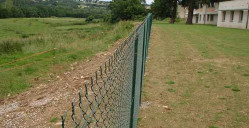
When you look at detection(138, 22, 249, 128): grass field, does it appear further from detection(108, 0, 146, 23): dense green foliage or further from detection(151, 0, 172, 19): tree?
detection(108, 0, 146, 23): dense green foliage

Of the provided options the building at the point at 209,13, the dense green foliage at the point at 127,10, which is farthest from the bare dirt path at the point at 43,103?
the dense green foliage at the point at 127,10

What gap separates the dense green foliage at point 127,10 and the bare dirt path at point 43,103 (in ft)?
137

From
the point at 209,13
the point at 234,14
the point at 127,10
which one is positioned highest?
the point at 127,10

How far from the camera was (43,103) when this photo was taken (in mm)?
5680

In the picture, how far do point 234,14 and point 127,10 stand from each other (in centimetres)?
2389

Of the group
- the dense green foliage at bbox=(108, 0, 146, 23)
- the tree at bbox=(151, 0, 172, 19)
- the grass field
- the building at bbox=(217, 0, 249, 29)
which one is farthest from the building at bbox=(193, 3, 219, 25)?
the grass field

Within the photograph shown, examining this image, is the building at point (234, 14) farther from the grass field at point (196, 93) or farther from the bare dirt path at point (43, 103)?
the bare dirt path at point (43, 103)

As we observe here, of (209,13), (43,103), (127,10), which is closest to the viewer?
(43,103)

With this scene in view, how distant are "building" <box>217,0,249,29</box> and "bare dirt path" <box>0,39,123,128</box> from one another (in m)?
25.1

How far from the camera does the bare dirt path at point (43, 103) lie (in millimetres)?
4766

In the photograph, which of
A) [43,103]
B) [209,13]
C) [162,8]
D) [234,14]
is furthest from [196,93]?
[209,13]

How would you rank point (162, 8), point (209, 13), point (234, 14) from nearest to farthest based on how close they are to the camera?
point (234, 14), point (162, 8), point (209, 13)

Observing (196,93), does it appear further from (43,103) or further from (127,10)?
(127,10)

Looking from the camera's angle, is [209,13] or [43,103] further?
[209,13]
